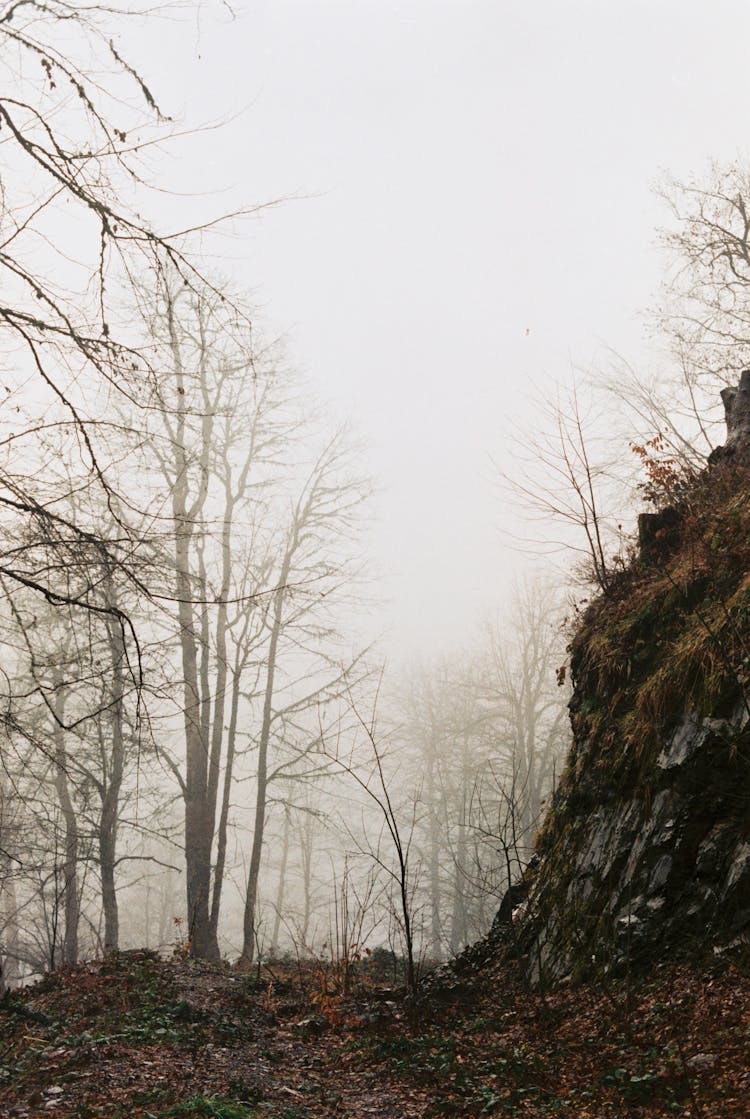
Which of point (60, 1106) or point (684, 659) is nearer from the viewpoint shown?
point (60, 1106)

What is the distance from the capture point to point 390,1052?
5.57 meters

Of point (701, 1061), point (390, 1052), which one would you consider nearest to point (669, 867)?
point (701, 1061)

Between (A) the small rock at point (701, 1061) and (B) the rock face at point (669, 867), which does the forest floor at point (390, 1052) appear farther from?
(B) the rock face at point (669, 867)

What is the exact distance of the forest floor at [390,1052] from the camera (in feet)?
12.7

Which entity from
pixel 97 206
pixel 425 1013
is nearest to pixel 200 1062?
pixel 425 1013

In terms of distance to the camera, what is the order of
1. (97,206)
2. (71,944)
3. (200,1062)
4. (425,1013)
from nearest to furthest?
(97,206), (200,1062), (425,1013), (71,944)

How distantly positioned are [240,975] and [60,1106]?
5.28 metres

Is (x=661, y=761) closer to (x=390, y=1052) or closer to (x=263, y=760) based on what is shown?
(x=390, y=1052)

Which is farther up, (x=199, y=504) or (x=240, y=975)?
(x=199, y=504)

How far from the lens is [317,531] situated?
17.9m

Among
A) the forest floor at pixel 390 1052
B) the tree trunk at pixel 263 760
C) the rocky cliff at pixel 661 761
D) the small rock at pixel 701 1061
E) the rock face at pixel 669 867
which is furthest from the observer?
the tree trunk at pixel 263 760

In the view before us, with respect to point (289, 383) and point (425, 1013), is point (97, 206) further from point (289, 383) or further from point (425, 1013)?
point (289, 383)

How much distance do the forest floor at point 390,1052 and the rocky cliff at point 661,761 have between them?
37 centimetres

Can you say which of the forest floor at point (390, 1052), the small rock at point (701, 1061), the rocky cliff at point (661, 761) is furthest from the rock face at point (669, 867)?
the small rock at point (701, 1061)
